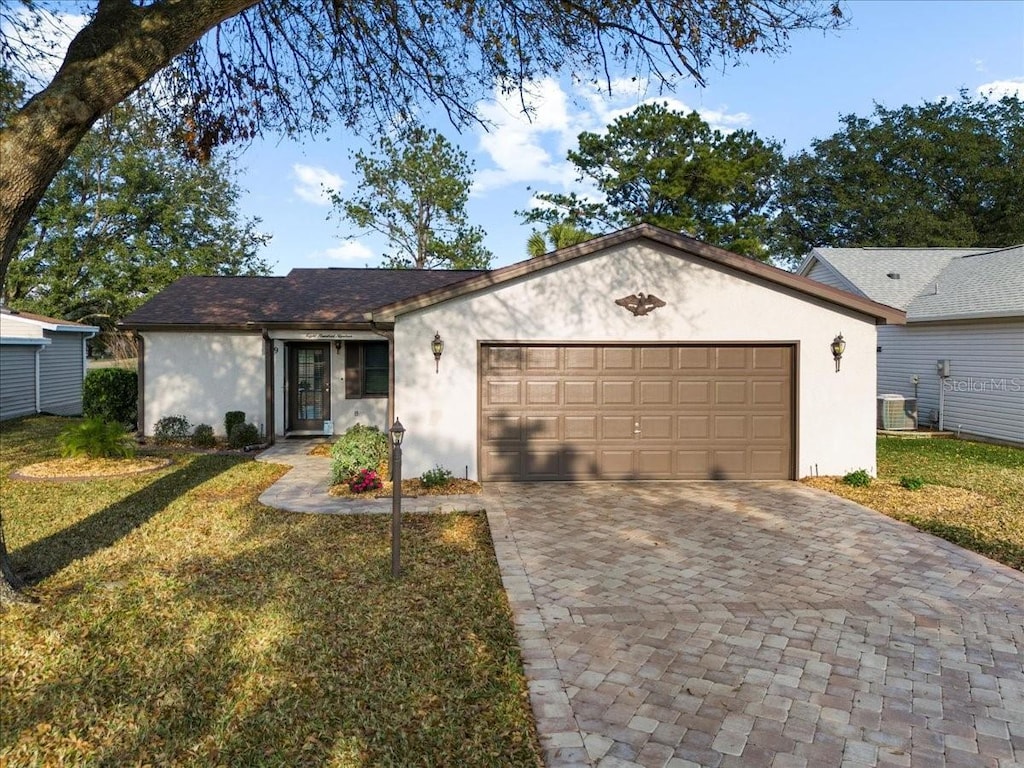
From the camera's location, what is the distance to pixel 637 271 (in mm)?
9578

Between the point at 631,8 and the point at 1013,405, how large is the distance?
12.4m

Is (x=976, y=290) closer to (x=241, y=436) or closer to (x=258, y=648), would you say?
(x=241, y=436)

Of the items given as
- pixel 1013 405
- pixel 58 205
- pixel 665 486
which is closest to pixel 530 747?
pixel 665 486

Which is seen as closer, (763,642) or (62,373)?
(763,642)

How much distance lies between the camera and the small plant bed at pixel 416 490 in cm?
861

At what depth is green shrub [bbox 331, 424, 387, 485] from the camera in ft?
29.7

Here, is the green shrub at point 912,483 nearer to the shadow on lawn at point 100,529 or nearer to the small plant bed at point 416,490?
A: the small plant bed at point 416,490

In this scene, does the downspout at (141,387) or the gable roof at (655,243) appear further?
the downspout at (141,387)

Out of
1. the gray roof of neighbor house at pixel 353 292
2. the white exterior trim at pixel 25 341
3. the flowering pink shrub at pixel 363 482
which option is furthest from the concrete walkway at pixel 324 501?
the white exterior trim at pixel 25 341

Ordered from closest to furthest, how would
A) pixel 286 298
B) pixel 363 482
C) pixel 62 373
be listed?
pixel 363 482 → pixel 286 298 → pixel 62 373

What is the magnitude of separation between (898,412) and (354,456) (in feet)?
44.4

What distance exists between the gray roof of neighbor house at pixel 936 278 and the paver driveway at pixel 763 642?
32.4 ft

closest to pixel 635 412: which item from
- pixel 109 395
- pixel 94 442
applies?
pixel 94 442

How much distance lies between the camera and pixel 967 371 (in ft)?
47.9
